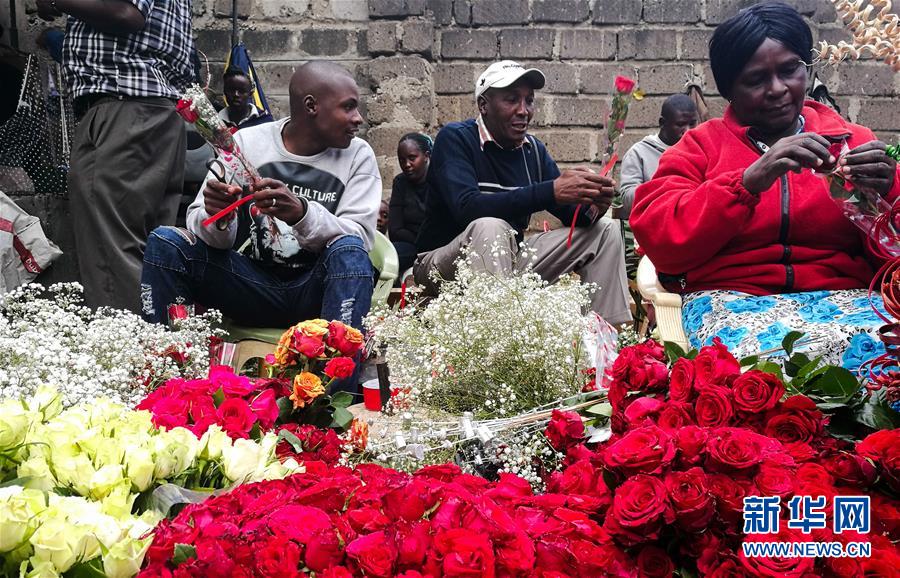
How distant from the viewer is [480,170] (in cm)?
400

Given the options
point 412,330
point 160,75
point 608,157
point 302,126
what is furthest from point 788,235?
point 160,75

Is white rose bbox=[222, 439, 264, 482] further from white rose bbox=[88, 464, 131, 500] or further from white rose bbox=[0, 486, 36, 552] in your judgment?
white rose bbox=[0, 486, 36, 552]

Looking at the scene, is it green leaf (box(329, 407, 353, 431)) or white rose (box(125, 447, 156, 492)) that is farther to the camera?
green leaf (box(329, 407, 353, 431))

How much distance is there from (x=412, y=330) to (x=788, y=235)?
1.22 metres

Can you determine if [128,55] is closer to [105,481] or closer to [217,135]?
[217,135]

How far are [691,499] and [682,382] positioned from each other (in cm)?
38

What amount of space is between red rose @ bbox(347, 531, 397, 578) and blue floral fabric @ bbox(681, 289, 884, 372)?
1.37 meters

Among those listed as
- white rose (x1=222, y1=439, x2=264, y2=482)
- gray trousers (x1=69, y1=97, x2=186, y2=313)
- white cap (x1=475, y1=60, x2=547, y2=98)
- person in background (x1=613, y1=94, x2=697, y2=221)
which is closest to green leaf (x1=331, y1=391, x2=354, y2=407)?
white rose (x1=222, y1=439, x2=264, y2=482)

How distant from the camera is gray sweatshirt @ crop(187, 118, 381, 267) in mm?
3182

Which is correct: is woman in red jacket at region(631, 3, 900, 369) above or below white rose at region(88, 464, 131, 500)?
above

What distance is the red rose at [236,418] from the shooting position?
167 centimetres

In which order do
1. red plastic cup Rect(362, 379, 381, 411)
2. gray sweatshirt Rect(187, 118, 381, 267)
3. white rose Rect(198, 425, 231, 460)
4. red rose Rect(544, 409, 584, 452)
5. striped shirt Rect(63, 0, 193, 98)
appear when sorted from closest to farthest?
white rose Rect(198, 425, 231, 460) → red rose Rect(544, 409, 584, 452) → red plastic cup Rect(362, 379, 381, 411) → gray sweatshirt Rect(187, 118, 381, 267) → striped shirt Rect(63, 0, 193, 98)

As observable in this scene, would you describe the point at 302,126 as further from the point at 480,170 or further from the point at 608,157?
the point at 608,157

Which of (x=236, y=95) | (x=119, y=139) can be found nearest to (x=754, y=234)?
(x=119, y=139)
